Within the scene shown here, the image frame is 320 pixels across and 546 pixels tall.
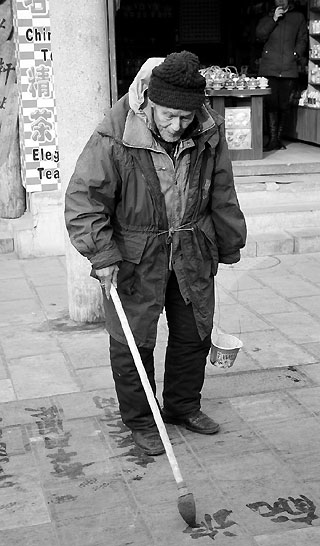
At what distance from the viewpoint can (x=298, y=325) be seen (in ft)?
18.6

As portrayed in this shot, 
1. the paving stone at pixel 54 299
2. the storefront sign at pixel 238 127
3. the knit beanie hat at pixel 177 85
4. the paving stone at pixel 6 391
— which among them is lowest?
the paving stone at pixel 54 299

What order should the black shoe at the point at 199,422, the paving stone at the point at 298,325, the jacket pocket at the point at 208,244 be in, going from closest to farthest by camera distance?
the jacket pocket at the point at 208,244 < the black shoe at the point at 199,422 < the paving stone at the point at 298,325

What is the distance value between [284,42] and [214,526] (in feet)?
25.5

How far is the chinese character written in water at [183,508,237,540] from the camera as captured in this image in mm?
3262

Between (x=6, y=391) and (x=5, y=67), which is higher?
(x=5, y=67)

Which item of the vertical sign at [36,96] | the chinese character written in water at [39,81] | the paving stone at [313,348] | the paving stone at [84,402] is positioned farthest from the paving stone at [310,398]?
the chinese character written in water at [39,81]

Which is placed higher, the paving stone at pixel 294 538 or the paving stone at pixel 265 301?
the paving stone at pixel 294 538

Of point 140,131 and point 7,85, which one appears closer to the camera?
point 140,131

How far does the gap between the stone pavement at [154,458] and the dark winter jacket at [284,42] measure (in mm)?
4783

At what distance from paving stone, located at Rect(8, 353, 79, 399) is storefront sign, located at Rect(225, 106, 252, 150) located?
4.64 metres

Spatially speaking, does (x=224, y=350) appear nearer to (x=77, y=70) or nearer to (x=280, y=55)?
(x=77, y=70)

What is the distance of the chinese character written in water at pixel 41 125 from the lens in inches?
296

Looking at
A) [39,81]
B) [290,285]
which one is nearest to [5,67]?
[39,81]

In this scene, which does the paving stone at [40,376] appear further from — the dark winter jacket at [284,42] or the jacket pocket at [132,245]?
the dark winter jacket at [284,42]
